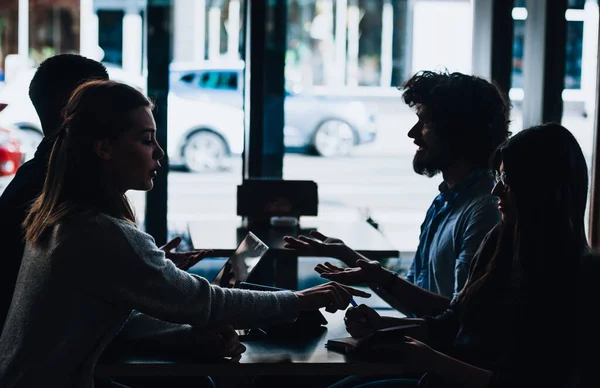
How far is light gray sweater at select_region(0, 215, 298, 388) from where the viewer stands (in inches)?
65.6

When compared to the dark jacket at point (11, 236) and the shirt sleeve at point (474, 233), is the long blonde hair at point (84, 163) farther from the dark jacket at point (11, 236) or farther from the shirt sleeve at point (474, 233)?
the shirt sleeve at point (474, 233)

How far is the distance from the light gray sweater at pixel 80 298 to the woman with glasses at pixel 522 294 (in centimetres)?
55

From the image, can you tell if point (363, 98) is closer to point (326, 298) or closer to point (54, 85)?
point (54, 85)

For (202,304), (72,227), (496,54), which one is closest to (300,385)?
(202,304)

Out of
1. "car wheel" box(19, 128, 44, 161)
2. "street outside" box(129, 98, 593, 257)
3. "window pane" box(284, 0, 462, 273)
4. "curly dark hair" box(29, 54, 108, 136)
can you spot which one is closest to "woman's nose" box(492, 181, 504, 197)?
"curly dark hair" box(29, 54, 108, 136)

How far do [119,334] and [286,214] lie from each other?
160cm

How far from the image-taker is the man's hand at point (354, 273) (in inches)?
89.7

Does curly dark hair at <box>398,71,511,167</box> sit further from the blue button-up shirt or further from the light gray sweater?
the light gray sweater

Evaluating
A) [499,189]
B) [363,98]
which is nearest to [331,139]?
[363,98]

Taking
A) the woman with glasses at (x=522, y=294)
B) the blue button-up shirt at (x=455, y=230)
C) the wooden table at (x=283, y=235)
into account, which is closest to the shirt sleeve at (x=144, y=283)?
the woman with glasses at (x=522, y=294)

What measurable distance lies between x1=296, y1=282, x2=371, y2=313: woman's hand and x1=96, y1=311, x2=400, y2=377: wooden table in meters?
0.11

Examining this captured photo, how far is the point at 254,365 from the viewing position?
1.84m

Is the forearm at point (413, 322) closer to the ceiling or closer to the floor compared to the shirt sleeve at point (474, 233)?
closer to the floor

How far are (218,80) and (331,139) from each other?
2.08 ft
